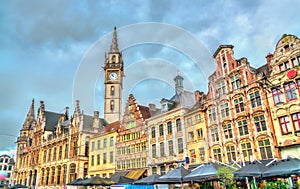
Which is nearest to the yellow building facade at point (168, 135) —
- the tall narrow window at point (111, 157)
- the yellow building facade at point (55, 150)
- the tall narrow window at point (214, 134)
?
the tall narrow window at point (214, 134)

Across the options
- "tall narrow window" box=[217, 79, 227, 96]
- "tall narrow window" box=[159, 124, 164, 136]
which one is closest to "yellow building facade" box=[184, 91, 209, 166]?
"tall narrow window" box=[217, 79, 227, 96]

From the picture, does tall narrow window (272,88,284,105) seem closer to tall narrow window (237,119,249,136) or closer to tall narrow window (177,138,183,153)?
tall narrow window (237,119,249,136)

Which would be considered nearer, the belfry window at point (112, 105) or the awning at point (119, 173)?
the awning at point (119, 173)

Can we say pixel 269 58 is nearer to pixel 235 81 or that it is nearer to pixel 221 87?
pixel 235 81

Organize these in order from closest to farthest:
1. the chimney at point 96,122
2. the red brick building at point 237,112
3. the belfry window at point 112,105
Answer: the red brick building at point 237,112 → the chimney at point 96,122 → the belfry window at point 112,105

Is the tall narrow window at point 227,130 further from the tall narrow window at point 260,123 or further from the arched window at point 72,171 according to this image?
the arched window at point 72,171

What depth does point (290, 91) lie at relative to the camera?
21344 mm

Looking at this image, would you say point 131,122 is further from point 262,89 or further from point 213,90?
point 262,89

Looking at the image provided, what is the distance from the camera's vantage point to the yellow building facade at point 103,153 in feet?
127

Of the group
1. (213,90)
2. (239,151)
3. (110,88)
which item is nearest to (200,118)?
(213,90)

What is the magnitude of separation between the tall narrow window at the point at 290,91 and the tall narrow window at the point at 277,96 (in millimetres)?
538

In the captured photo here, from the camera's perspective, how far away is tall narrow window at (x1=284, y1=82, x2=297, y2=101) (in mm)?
21058

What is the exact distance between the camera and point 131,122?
3716 centimetres

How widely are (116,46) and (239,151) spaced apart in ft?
185
